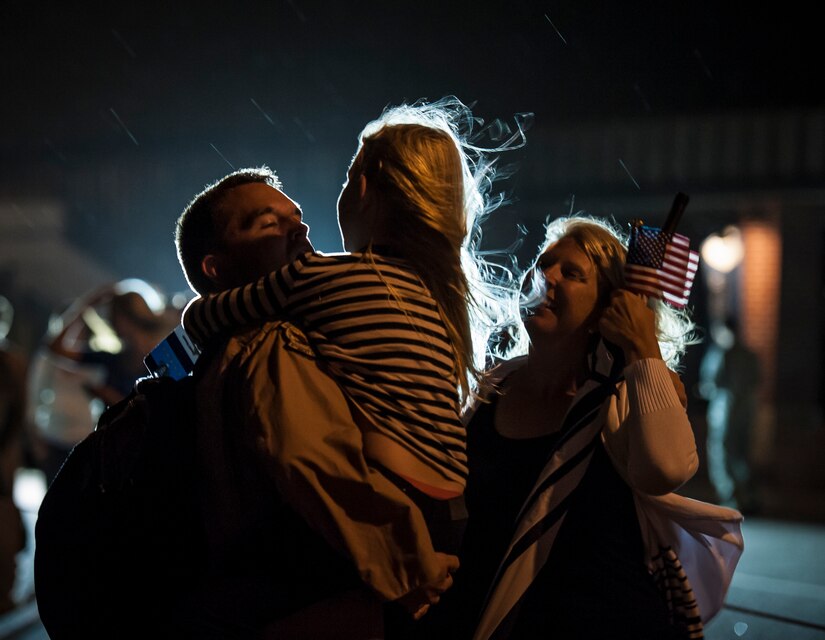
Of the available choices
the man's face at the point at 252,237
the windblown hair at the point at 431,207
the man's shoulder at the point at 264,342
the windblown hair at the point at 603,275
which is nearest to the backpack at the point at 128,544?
the man's shoulder at the point at 264,342

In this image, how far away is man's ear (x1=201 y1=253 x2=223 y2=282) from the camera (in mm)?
2242

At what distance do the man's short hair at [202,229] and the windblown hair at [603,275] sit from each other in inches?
42.5

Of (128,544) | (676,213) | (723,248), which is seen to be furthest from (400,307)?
(723,248)

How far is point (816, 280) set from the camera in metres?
14.3

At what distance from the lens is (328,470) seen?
1850mm

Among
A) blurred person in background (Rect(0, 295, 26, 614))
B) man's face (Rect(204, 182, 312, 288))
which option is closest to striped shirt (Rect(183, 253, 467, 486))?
man's face (Rect(204, 182, 312, 288))

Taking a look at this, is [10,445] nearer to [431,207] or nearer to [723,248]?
[431,207]

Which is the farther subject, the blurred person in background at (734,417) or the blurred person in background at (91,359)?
the blurred person in background at (734,417)

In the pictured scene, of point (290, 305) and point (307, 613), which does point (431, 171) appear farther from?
point (307, 613)

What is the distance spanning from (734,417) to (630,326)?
30.4 feet

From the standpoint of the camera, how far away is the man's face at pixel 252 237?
222 centimetres

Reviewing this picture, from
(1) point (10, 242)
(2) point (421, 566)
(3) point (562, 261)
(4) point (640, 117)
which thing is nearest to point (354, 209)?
(2) point (421, 566)

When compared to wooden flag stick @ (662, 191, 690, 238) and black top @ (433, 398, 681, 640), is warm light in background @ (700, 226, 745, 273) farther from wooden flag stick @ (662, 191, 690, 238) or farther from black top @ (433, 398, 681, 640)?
black top @ (433, 398, 681, 640)

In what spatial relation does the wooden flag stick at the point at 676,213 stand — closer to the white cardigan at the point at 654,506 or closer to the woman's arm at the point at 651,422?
the woman's arm at the point at 651,422
